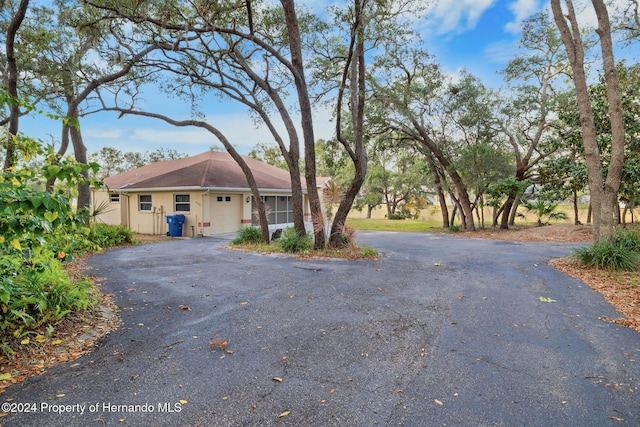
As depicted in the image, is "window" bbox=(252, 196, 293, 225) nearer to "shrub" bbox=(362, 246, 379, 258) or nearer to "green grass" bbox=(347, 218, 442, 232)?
"green grass" bbox=(347, 218, 442, 232)

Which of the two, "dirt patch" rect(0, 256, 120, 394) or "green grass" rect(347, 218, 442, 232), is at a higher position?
"green grass" rect(347, 218, 442, 232)

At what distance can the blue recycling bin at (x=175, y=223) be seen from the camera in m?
15.0

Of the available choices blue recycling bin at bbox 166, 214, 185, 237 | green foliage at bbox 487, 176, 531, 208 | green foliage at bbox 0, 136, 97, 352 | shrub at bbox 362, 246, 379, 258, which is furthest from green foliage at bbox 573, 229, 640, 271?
blue recycling bin at bbox 166, 214, 185, 237

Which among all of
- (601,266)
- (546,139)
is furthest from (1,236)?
(546,139)

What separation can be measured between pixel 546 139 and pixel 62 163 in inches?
742

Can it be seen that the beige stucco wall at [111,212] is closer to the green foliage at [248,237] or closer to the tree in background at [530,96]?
Answer: the green foliage at [248,237]

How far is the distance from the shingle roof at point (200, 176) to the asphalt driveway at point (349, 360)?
375 inches

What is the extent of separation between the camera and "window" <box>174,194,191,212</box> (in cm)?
1539

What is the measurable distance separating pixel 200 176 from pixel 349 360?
1382cm

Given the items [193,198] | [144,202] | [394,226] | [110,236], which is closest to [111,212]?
[144,202]

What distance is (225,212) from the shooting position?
53.2 ft

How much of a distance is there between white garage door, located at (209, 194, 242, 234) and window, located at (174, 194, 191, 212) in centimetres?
103

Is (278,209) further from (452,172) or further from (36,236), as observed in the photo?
(36,236)

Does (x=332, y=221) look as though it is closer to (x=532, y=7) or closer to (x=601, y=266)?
(x=601, y=266)
